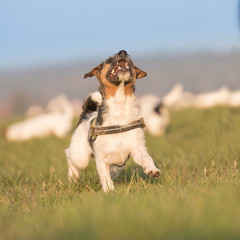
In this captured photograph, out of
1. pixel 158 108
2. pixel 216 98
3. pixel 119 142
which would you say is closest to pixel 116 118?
pixel 119 142

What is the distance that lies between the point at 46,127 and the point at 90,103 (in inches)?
434

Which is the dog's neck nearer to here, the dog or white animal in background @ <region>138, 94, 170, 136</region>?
the dog

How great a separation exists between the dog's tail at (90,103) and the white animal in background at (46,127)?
9045mm

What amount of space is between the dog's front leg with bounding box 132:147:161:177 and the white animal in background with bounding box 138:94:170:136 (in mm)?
8950

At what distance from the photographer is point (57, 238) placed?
2684 millimetres

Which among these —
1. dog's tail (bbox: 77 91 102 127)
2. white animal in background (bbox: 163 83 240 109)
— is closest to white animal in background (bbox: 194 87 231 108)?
white animal in background (bbox: 163 83 240 109)

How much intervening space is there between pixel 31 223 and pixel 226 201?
1562 mm

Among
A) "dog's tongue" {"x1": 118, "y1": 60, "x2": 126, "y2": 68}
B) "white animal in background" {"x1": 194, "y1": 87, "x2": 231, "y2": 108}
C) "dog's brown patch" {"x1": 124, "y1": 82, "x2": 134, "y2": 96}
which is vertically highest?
"dog's tongue" {"x1": 118, "y1": 60, "x2": 126, "y2": 68}

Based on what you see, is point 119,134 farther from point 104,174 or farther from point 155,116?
point 155,116

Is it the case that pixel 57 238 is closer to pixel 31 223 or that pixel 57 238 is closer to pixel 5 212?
pixel 31 223

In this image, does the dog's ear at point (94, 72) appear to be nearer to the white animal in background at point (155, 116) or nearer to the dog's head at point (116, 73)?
the dog's head at point (116, 73)

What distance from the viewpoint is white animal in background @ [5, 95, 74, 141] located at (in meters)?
16.2

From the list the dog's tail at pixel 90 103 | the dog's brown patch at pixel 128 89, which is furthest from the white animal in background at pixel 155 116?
the dog's brown patch at pixel 128 89

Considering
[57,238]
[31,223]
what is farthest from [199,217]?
[31,223]
